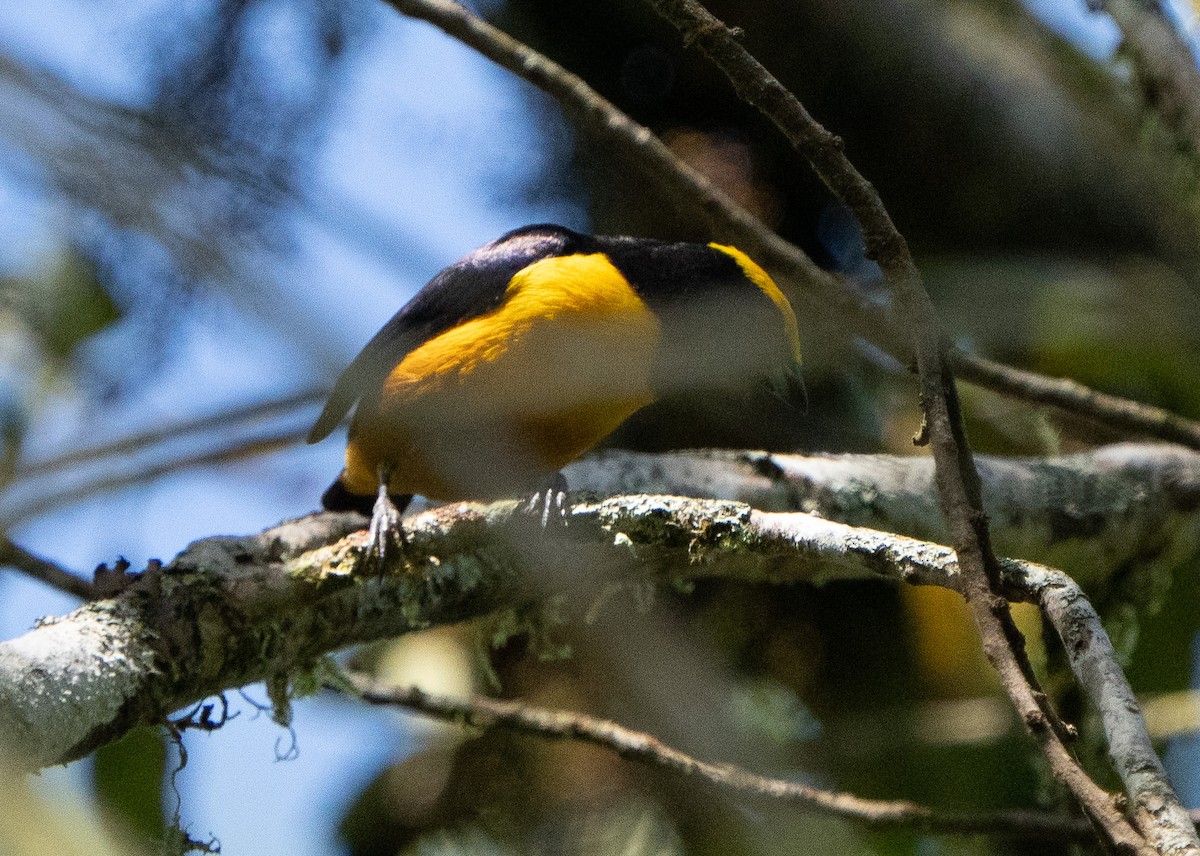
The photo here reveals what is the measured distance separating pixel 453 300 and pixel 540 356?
1.32 feet

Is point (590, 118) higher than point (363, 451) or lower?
higher

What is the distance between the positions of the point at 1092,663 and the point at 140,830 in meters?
2.02

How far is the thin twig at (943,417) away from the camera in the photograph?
1449mm

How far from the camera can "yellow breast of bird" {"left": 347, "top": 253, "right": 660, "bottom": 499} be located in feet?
11.3

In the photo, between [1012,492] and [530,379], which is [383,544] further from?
[1012,492]

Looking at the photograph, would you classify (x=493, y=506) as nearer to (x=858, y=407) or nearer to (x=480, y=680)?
(x=480, y=680)

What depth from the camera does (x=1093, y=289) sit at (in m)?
4.32

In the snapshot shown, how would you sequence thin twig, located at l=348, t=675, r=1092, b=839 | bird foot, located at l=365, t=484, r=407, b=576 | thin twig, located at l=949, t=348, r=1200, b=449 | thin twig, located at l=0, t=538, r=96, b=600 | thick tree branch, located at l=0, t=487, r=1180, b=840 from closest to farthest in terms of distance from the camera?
thick tree branch, located at l=0, t=487, r=1180, b=840, bird foot, located at l=365, t=484, r=407, b=576, thin twig, located at l=0, t=538, r=96, b=600, thin twig, located at l=348, t=675, r=1092, b=839, thin twig, located at l=949, t=348, r=1200, b=449

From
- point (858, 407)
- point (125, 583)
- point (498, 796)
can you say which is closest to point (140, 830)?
point (125, 583)

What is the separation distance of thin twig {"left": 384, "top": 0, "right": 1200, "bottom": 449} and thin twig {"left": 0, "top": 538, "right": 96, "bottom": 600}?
169 centimetres

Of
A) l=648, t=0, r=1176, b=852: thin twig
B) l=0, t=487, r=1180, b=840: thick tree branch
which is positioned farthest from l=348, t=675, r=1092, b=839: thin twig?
l=648, t=0, r=1176, b=852: thin twig

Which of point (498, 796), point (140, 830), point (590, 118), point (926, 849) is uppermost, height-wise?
point (590, 118)

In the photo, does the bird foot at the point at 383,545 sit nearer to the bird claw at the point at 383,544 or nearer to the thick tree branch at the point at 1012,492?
the bird claw at the point at 383,544

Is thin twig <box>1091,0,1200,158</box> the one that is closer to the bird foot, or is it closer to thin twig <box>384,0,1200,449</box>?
thin twig <box>384,0,1200,449</box>
